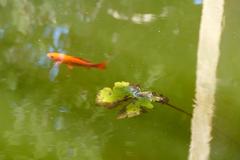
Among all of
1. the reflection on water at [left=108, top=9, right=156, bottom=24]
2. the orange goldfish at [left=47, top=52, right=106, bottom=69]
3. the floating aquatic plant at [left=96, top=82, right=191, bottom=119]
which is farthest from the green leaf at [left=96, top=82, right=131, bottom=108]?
the reflection on water at [left=108, top=9, right=156, bottom=24]

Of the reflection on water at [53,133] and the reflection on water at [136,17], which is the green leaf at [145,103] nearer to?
the reflection on water at [53,133]

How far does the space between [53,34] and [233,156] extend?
1.34 metres

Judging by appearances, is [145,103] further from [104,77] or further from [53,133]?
[53,133]

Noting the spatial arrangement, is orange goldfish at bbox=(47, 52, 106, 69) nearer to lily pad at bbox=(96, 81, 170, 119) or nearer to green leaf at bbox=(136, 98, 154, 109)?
lily pad at bbox=(96, 81, 170, 119)

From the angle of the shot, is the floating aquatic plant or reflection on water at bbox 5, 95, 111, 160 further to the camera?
the floating aquatic plant

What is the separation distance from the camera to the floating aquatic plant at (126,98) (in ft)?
8.00

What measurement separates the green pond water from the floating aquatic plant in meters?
0.04

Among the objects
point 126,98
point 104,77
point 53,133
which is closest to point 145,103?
point 126,98

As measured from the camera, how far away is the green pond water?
2.31 metres

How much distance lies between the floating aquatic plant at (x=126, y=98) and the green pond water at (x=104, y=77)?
0.04 metres

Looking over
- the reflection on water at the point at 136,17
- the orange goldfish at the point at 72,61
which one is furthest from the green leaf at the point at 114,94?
the reflection on water at the point at 136,17

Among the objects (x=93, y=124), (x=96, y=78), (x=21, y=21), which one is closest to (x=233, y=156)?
(x=93, y=124)

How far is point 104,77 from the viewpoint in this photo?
2680 millimetres

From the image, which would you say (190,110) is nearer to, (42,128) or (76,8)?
(42,128)
